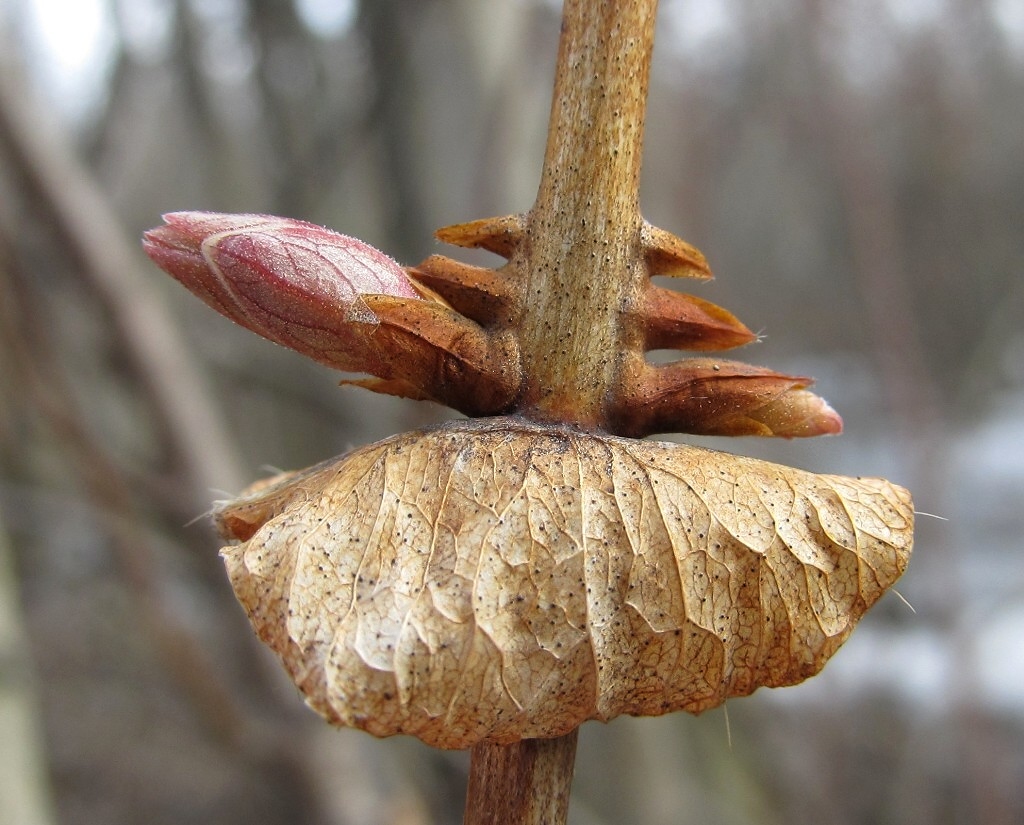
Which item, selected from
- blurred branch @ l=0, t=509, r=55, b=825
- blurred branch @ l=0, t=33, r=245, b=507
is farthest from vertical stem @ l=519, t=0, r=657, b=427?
blurred branch @ l=0, t=509, r=55, b=825

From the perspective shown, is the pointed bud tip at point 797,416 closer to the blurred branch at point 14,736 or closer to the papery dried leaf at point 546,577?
the papery dried leaf at point 546,577

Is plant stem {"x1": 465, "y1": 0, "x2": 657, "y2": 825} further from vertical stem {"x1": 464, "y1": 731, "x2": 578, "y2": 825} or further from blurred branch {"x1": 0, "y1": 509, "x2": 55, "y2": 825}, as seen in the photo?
blurred branch {"x1": 0, "y1": 509, "x2": 55, "y2": 825}

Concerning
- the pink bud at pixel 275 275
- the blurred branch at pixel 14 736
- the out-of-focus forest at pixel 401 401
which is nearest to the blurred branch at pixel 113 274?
the out-of-focus forest at pixel 401 401

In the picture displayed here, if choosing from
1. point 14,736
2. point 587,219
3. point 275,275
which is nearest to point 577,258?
point 587,219

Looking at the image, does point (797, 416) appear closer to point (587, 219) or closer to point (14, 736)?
point (587, 219)

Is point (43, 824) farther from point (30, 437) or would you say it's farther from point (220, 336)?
point (220, 336)

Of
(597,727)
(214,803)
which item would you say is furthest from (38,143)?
(214,803)

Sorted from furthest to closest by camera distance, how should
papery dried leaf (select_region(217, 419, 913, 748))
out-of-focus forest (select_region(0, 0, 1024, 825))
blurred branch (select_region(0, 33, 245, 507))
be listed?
out-of-focus forest (select_region(0, 0, 1024, 825)), blurred branch (select_region(0, 33, 245, 507)), papery dried leaf (select_region(217, 419, 913, 748))
